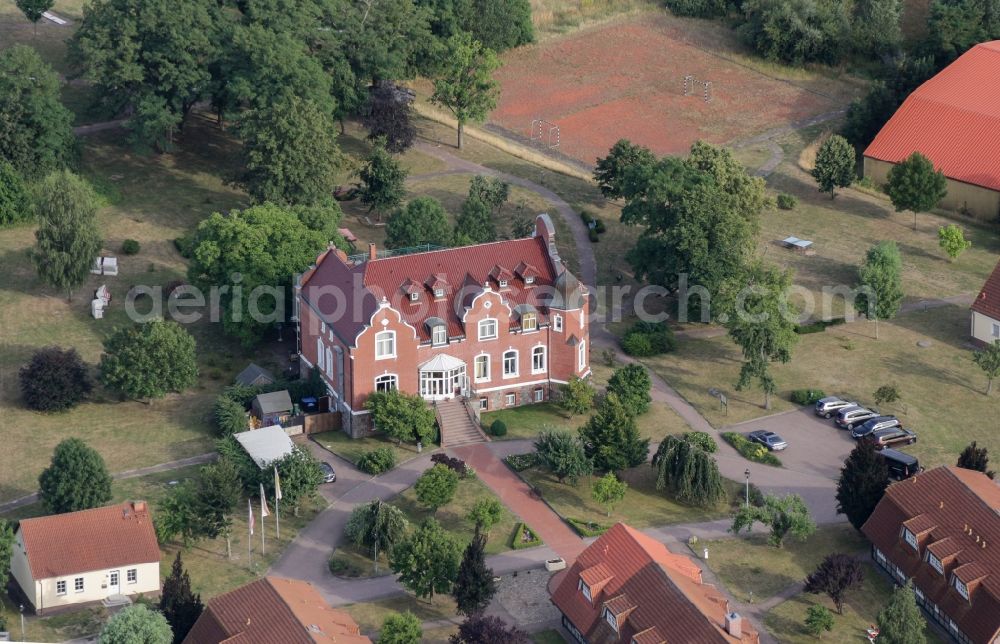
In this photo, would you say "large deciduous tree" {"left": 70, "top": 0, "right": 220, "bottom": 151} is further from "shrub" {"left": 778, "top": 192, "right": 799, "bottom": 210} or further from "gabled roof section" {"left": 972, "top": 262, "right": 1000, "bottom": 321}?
"gabled roof section" {"left": 972, "top": 262, "right": 1000, "bottom": 321}

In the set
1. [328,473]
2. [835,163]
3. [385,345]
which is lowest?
[328,473]

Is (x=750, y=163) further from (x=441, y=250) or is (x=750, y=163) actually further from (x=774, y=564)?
(x=774, y=564)

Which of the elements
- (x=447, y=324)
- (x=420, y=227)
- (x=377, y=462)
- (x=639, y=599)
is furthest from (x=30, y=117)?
(x=639, y=599)

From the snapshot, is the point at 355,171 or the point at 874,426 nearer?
the point at 874,426

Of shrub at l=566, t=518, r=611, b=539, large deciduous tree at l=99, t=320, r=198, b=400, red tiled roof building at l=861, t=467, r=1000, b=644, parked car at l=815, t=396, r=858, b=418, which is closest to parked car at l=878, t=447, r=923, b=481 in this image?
red tiled roof building at l=861, t=467, r=1000, b=644

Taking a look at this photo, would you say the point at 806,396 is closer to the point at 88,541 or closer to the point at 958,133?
the point at 958,133

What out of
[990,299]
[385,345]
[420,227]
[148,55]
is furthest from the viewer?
[148,55]

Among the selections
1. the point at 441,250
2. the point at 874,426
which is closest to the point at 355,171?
the point at 441,250
